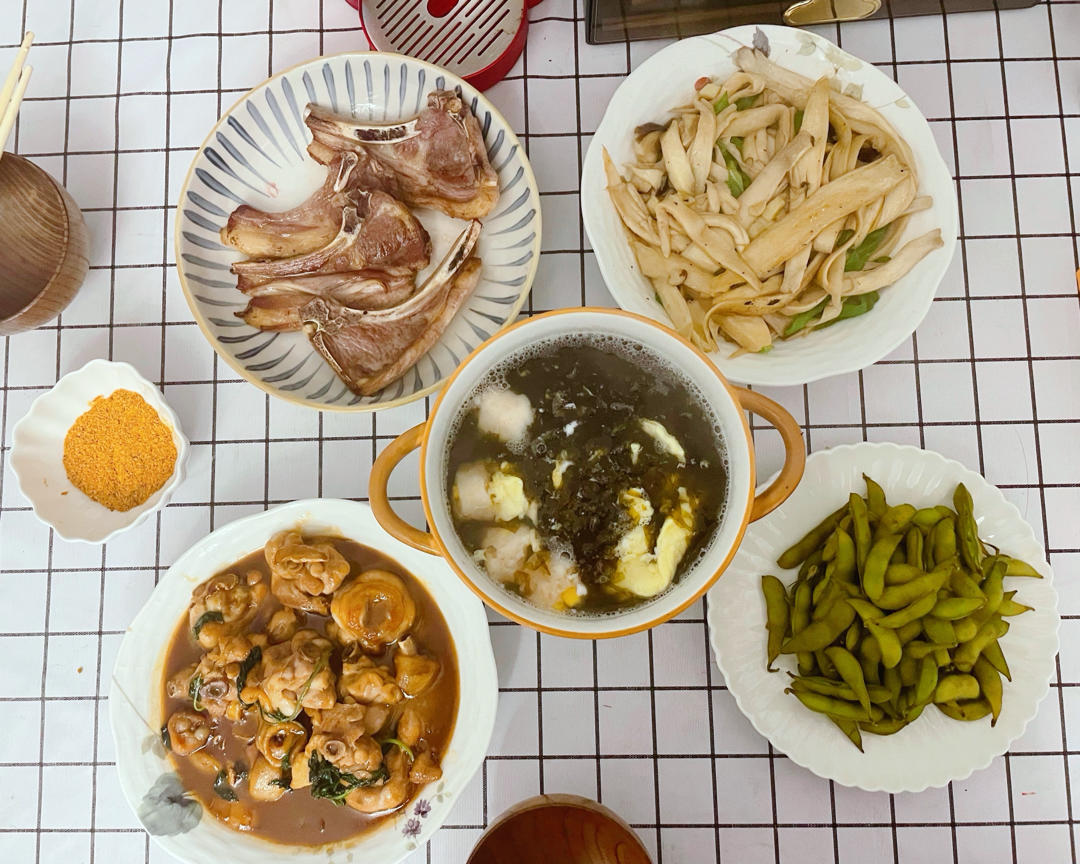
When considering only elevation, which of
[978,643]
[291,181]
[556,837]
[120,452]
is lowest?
[556,837]

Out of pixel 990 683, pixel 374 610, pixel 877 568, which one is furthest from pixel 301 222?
pixel 990 683

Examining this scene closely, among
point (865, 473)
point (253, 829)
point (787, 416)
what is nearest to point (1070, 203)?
point (865, 473)

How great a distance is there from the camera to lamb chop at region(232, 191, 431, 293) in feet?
4.38

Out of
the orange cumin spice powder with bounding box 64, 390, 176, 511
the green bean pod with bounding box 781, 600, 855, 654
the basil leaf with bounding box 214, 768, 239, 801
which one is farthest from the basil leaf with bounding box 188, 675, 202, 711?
the green bean pod with bounding box 781, 600, 855, 654

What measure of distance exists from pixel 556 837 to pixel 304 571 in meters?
0.59

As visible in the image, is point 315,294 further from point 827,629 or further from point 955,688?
point 955,688

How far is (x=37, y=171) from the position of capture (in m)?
1.43

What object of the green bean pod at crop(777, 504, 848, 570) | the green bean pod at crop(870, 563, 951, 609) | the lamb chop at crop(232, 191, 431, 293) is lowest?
the green bean pod at crop(870, 563, 951, 609)

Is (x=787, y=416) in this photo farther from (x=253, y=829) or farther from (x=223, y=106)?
(x=223, y=106)

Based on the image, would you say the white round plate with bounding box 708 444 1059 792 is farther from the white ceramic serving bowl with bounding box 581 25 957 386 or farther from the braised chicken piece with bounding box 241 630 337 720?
the braised chicken piece with bounding box 241 630 337 720

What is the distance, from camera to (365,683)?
1.27m

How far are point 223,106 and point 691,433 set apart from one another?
116cm

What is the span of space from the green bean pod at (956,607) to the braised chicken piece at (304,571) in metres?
0.96

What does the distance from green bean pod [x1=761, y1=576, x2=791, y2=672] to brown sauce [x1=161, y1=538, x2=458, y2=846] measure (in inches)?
21.0
